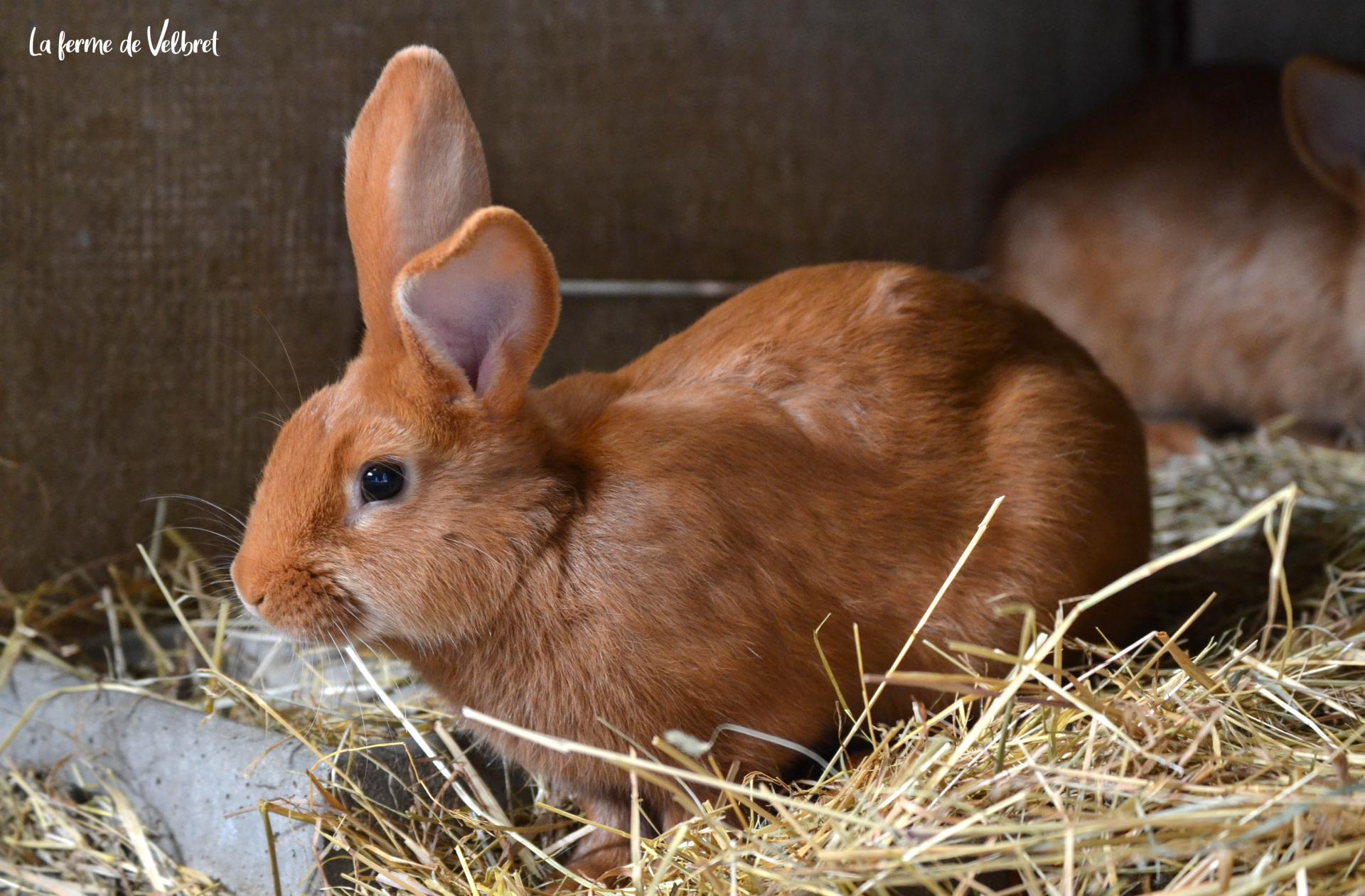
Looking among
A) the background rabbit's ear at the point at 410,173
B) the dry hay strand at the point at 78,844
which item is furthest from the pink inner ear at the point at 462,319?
the dry hay strand at the point at 78,844

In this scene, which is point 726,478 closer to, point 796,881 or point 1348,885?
A: point 796,881

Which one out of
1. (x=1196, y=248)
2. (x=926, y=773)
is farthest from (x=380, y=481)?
(x=1196, y=248)

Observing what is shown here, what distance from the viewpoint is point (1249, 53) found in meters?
4.87

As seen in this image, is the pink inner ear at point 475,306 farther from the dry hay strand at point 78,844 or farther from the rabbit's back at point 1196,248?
the rabbit's back at point 1196,248

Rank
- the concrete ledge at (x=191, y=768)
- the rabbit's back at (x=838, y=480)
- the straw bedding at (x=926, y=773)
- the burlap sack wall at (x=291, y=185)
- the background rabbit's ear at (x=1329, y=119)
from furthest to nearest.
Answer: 1. the background rabbit's ear at (x=1329, y=119)
2. the burlap sack wall at (x=291, y=185)
3. the concrete ledge at (x=191, y=768)
4. the rabbit's back at (x=838, y=480)
5. the straw bedding at (x=926, y=773)

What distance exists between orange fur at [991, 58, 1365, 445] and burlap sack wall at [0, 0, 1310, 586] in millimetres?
760

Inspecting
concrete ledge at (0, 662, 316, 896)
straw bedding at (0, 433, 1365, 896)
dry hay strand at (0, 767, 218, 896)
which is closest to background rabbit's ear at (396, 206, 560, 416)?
straw bedding at (0, 433, 1365, 896)

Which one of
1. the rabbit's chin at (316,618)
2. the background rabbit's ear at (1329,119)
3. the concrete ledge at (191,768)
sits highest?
the background rabbit's ear at (1329,119)

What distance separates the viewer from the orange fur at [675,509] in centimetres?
196

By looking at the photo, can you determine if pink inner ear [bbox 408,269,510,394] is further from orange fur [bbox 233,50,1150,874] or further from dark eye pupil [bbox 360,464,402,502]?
dark eye pupil [bbox 360,464,402,502]

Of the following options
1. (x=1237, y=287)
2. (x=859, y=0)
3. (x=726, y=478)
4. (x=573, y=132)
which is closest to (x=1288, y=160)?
(x=1237, y=287)

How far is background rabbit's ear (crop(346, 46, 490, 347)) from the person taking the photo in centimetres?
211

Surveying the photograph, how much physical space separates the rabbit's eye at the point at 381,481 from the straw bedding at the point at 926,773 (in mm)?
424

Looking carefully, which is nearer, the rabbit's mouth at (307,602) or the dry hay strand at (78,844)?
the rabbit's mouth at (307,602)
